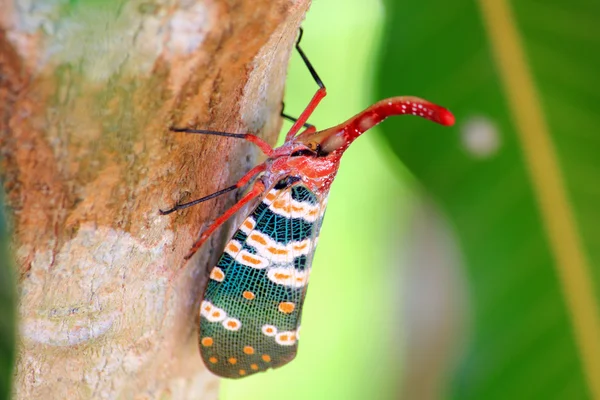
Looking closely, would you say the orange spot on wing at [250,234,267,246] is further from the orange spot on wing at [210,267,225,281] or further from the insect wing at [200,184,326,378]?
the orange spot on wing at [210,267,225,281]

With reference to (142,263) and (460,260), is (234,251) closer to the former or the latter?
(142,263)

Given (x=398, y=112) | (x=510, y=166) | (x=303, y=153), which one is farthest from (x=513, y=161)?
(x=303, y=153)

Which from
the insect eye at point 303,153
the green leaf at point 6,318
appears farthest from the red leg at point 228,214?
the green leaf at point 6,318

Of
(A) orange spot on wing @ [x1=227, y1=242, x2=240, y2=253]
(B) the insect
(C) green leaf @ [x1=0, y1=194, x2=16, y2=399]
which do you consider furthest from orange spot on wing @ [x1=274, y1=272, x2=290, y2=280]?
(C) green leaf @ [x1=0, y1=194, x2=16, y2=399]

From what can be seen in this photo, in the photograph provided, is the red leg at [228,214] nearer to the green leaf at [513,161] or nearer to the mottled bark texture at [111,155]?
the mottled bark texture at [111,155]

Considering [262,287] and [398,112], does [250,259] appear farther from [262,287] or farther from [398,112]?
[398,112]

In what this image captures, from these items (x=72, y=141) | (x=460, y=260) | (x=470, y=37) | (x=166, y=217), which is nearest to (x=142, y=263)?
(x=166, y=217)

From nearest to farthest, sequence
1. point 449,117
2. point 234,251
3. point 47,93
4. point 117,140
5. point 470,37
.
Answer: point 47,93
point 117,140
point 449,117
point 234,251
point 470,37
